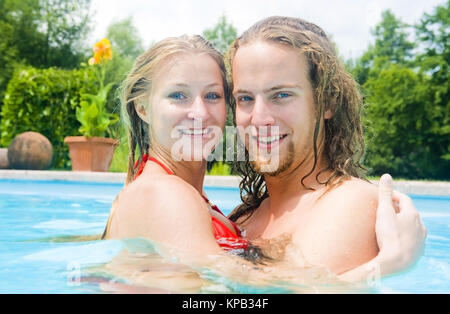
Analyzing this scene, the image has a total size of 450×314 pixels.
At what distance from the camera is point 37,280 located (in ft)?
9.66

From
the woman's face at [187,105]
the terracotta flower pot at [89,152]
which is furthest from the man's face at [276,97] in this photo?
the terracotta flower pot at [89,152]

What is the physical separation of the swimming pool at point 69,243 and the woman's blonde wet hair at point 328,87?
2.25 feet

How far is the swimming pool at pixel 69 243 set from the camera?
110 inches

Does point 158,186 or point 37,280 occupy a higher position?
point 158,186

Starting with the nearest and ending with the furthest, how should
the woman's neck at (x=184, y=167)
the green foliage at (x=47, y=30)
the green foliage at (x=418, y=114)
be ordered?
the woman's neck at (x=184, y=167) → the green foliage at (x=418, y=114) → the green foliage at (x=47, y=30)

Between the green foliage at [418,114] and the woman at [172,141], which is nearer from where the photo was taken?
the woman at [172,141]

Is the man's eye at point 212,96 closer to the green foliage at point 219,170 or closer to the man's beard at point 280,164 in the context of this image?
the man's beard at point 280,164

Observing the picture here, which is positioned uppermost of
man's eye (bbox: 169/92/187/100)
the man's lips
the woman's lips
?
man's eye (bbox: 169/92/187/100)

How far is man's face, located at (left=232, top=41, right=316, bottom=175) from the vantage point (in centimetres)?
266

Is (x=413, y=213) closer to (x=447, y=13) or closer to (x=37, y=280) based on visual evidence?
(x=37, y=280)

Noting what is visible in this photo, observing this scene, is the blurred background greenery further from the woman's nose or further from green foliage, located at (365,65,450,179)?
the woman's nose

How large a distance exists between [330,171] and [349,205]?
430 mm

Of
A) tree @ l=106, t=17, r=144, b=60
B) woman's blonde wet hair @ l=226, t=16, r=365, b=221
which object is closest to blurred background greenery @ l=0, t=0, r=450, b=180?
woman's blonde wet hair @ l=226, t=16, r=365, b=221

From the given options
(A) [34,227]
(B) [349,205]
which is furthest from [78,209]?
(B) [349,205]
